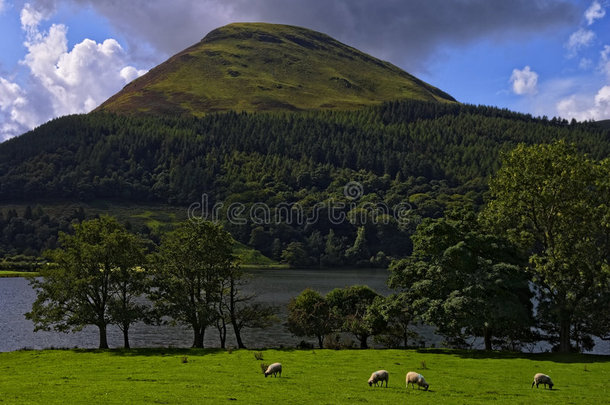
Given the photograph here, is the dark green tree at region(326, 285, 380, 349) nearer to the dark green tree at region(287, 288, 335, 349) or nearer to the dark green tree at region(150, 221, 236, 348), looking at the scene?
the dark green tree at region(287, 288, 335, 349)

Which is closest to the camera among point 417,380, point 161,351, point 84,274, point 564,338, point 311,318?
point 417,380


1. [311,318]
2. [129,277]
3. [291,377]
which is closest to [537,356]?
[291,377]

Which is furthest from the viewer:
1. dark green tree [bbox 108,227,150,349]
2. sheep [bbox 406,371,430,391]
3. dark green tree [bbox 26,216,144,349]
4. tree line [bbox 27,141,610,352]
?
dark green tree [bbox 108,227,150,349]

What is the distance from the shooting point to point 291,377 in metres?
44.2

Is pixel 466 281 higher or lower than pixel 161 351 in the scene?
higher

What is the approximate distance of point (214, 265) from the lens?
7606 cm

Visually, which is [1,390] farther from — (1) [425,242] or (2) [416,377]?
(1) [425,242]

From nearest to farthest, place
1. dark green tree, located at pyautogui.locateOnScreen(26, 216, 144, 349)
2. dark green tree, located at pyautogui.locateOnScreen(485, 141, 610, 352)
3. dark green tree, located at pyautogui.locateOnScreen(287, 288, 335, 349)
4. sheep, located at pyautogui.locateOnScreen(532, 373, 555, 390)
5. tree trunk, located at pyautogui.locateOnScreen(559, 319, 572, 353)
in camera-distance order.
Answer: sheep, located at pyautogui.locateOnScreen(532, 373, 555, 390)
dark green tree, located at pyautogui.locateOnScreen(485, 141, 610, 352)
tree trunk, located at pyautogui.locateOnScreen(559, 319, 572, 353)
dark green tree, located at pyautogui.locateOnScreen(26, 216, 144, 349)
dark green tree, located at pyautogui.locateOnScreen(287, 288, 335, 349)

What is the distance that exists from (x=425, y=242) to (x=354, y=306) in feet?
60.7

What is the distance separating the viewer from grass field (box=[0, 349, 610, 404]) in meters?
34.6

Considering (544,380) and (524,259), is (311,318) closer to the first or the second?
(524,259)

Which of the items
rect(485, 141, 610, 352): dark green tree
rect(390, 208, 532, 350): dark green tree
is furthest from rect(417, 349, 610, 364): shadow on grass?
rect(485, 141, 610, 352): dark green tree

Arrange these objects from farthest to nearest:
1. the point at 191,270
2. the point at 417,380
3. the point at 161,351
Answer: the point at 191,270, the point at 161,351, the point at 417,380

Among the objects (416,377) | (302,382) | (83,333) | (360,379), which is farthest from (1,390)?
(83,333)
